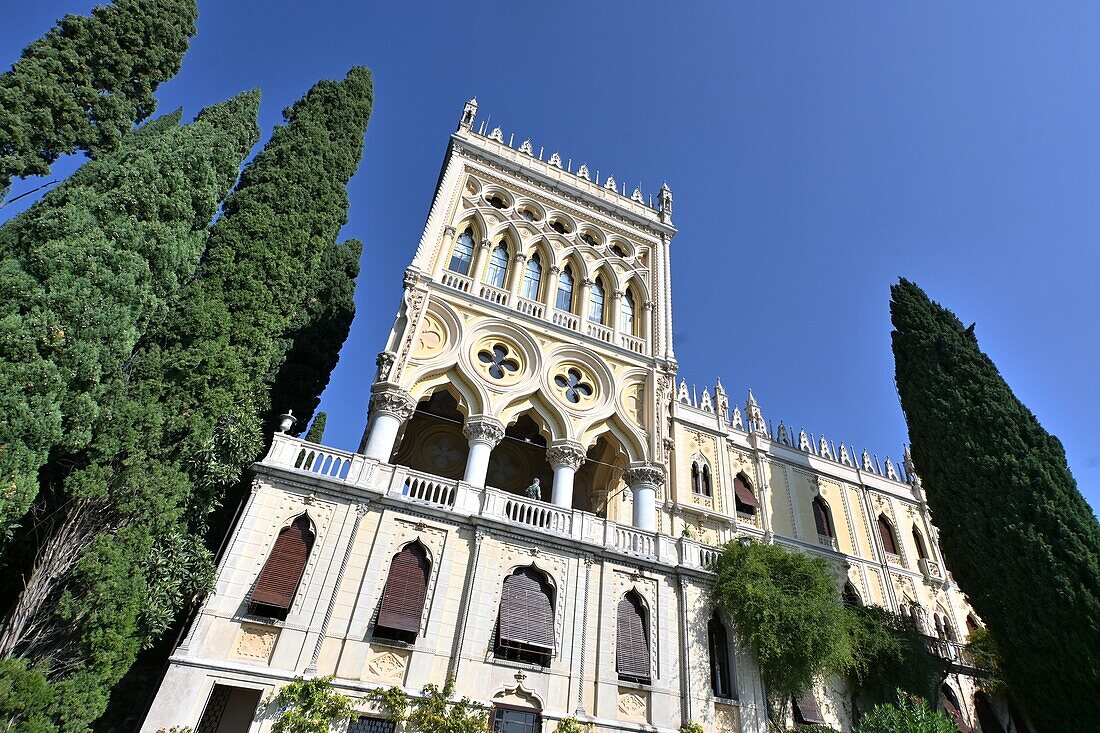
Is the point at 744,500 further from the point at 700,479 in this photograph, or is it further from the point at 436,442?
the point at 436,442

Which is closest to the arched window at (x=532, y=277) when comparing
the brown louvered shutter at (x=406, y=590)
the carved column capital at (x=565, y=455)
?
the carved column capital at (x=565, y=455)

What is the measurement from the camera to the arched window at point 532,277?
22.1m

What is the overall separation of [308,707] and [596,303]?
16156 mm

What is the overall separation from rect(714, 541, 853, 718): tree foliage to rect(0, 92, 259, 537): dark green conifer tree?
1482 cm

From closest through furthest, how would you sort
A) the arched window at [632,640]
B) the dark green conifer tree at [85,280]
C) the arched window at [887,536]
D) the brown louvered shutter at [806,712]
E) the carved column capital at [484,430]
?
the dark green conifer tree at [85,280], the arched window at [632,640], the brown louvered shutter at [806,712], the carved column capital at [484,430], the arched window at [887,536]

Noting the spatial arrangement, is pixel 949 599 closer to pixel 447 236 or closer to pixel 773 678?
pixel 773 678

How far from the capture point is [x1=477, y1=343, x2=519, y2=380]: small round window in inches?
742

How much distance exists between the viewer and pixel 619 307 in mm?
22891

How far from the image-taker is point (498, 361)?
62.9ft

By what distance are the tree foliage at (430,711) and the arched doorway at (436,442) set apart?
887 centimetres

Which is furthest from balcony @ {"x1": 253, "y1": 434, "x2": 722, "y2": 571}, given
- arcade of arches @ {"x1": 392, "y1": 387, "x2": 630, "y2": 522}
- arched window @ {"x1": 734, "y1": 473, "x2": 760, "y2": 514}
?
arched window @ {"x1": 734, "y1": 473, "x2": 760, "y2": 514}

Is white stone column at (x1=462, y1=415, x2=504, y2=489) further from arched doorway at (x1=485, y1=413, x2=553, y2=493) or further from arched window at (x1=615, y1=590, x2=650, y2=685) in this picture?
arched window at (x1=615, y1=590, x2=650, y2=685)

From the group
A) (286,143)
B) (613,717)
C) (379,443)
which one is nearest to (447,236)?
(286,143)

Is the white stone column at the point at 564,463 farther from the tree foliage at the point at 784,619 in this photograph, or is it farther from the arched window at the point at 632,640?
the tree foliage at the point at 784,619
